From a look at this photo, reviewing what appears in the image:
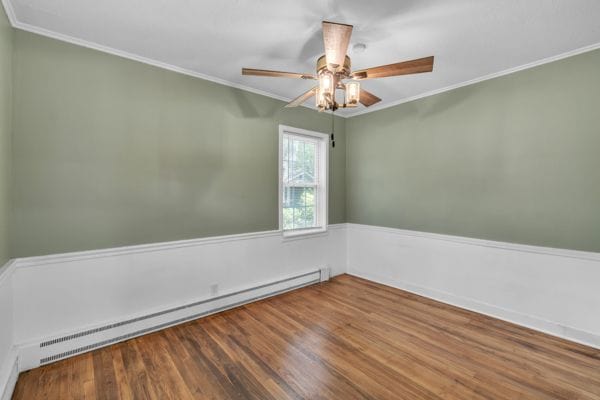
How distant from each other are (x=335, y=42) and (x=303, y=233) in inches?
104

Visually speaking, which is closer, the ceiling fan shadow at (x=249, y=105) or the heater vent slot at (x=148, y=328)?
the heater vent slot at (x=148, y=328)

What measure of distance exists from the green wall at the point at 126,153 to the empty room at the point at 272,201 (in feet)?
0.05

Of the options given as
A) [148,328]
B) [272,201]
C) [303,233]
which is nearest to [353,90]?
[272,201]

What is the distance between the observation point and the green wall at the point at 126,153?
211cm

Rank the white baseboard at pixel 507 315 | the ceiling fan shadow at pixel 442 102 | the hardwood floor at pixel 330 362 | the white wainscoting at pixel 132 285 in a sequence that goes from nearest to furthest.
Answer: the hardwood floor at pixel 330 362 → the white wainscoting at pixel 132 285 → the white baseboard at pixel 507 315 → the ceiling fan shadow at pixel 442 102

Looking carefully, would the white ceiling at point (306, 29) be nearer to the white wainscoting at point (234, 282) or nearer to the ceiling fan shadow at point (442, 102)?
the ceiling fan shadow at point (442, 102)

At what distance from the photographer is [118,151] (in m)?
2.44

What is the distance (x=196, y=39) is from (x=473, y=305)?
3.93 m

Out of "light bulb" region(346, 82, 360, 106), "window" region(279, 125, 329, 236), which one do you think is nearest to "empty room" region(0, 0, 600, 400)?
"light bulb" region(346, 82, 360, 106)

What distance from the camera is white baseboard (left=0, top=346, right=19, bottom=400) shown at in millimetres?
1653

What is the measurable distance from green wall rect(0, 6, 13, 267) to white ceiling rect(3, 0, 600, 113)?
0.23m

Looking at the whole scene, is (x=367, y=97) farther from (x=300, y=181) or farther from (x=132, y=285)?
(x=132, y=285)

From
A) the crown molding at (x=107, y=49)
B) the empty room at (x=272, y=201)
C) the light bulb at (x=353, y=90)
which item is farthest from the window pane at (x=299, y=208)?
the light bulb at (x=353, y=90)

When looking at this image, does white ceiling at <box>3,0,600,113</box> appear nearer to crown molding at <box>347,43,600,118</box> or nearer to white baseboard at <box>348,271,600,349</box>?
crown molding at <box>347,43,600,118</box>
